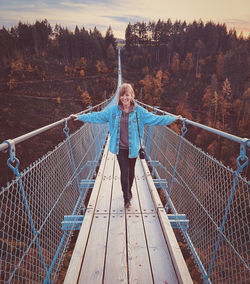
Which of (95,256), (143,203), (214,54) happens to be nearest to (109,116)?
(143,203)

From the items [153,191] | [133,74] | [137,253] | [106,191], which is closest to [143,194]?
[153,191]

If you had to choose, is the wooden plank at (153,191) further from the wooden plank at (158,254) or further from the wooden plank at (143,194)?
the wooden plank at (158,254)

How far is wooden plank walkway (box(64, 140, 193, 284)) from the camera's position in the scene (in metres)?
1.50

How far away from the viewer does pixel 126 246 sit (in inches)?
71.1

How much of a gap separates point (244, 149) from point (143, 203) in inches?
63.7

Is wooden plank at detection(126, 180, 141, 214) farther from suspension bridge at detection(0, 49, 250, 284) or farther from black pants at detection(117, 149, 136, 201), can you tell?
black pants at detection(117, 149, 136, 201)

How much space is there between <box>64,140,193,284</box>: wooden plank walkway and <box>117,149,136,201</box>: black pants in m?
0.27

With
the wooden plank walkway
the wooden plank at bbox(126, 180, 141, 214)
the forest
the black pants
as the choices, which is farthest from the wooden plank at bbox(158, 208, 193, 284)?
the forest

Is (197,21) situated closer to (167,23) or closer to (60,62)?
(167,23)

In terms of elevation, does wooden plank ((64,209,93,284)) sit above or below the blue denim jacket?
below

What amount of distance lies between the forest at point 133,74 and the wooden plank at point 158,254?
27.8 m

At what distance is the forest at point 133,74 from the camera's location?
36.2 m

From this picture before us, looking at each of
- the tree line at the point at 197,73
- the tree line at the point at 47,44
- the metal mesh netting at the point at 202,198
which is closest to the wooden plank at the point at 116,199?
the metal mesh netting at the point at 202,198

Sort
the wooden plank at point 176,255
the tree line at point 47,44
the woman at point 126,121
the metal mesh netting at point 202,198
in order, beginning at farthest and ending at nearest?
the tree line at point 47,44 < the woman at point 126,121 < the metal mesh netting at point 202,198 < the wooden plank at point 176,255
